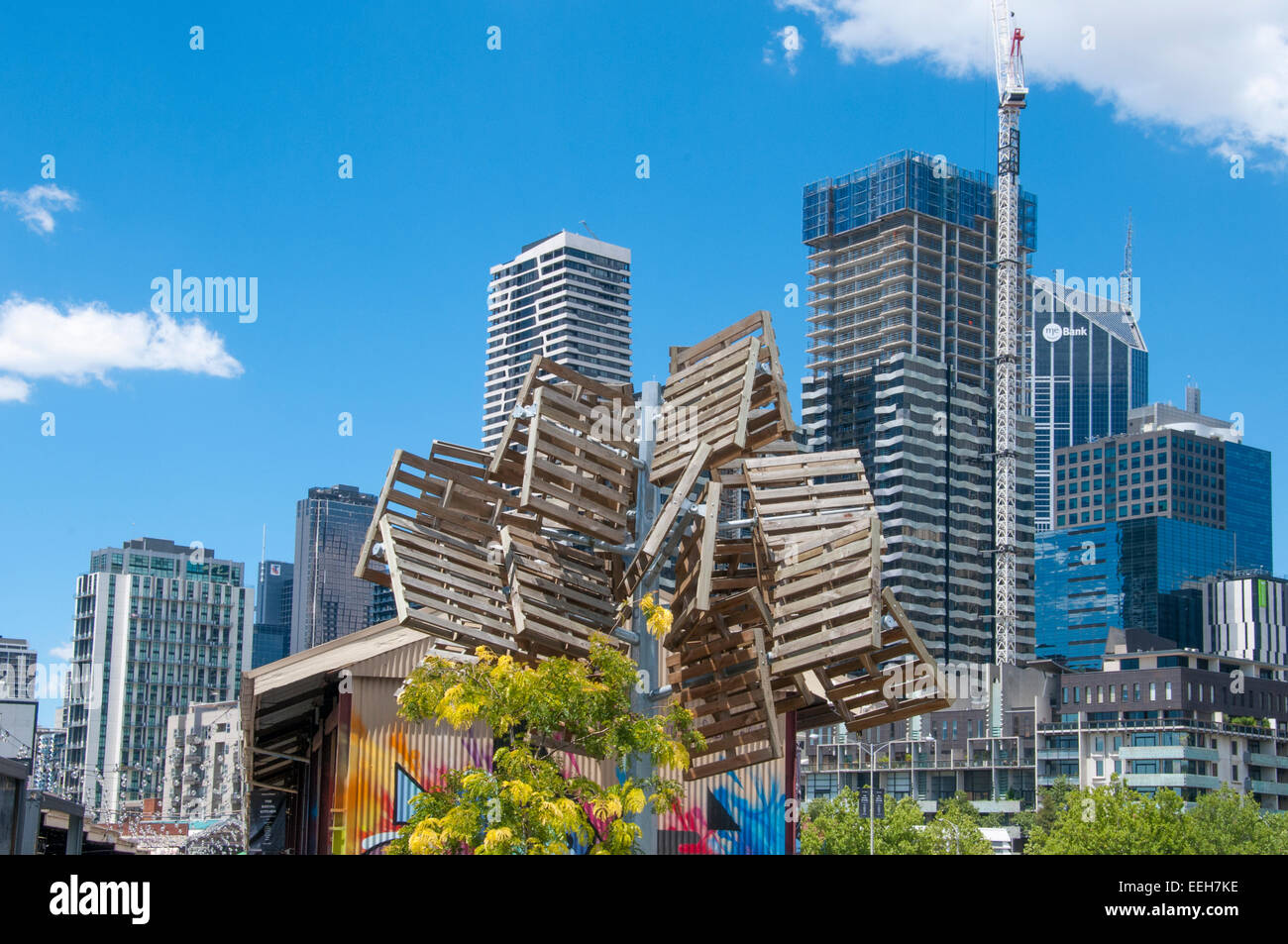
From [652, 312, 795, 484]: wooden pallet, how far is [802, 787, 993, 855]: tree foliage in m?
77.6

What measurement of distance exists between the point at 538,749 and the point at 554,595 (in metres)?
3.20

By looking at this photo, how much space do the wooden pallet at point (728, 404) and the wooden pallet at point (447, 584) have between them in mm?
3099

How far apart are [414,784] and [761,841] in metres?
7.19

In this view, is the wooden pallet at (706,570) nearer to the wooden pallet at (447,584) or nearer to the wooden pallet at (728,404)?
the wooden pallet at (728,404)

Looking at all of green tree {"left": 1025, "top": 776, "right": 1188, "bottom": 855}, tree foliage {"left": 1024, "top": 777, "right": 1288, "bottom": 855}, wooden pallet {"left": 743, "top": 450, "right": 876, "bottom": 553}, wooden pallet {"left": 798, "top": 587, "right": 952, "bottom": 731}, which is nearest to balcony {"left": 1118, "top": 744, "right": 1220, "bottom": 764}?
tree foliage {"left": 1024, "top": 777, "right": 1288, "bottom": 855}

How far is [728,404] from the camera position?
2445cm

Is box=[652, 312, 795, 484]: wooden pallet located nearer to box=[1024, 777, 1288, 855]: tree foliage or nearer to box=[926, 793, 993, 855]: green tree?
box=[1024, 777, 1288, 855]: tree foliage

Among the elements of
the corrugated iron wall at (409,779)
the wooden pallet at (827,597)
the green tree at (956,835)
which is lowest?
the green tree at (956,835)

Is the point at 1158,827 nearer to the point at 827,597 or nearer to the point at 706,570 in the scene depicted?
the point at 827,597

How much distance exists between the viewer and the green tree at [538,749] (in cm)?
2006

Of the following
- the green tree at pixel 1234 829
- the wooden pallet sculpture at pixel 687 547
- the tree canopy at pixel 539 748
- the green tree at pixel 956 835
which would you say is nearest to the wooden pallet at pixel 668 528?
the wooden pallet sculpture at pixel 687 547
